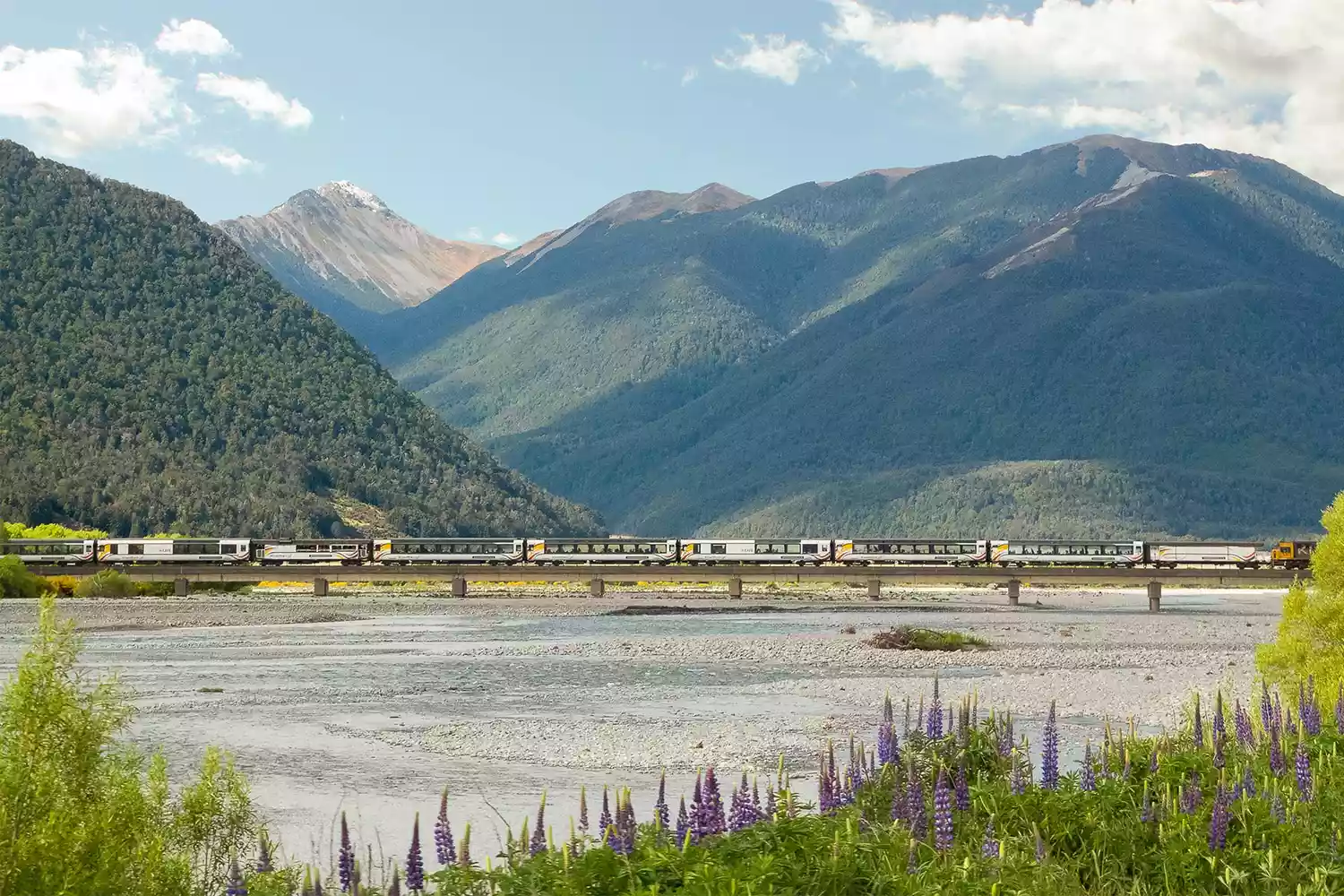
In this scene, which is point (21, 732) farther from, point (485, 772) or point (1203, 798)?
point (485, 772)

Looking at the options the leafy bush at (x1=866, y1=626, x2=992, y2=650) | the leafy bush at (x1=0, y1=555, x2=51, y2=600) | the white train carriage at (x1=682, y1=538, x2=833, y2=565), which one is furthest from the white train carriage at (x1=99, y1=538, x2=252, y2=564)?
the leafy bush at (x1=866, y1=626, x2=992, y2=650)

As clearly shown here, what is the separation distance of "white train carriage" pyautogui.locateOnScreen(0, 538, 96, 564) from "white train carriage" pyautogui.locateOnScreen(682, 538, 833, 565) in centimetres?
3069

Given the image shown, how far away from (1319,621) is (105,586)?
65.1 meters

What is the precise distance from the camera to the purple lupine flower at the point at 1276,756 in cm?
1260

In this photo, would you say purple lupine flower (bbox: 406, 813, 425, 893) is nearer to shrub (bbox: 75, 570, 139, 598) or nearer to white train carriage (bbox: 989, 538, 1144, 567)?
shrub (bbox: 75, 570, 139, 598)

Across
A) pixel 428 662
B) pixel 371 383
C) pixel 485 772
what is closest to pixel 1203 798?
pixel 485 772

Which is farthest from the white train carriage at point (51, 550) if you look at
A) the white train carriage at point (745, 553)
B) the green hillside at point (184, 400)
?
the white train carriage at point (745, 553)

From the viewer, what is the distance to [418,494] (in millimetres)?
136250

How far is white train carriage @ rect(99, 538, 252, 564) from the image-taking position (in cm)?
8056

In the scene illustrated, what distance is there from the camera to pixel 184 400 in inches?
4924

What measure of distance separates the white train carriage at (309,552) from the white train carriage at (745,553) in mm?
17491

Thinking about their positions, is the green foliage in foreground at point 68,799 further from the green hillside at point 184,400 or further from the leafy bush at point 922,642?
the green hillside at point 184,400

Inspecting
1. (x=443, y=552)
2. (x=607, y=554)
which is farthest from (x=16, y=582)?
(x=607, y=554)

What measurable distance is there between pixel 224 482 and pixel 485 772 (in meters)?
100
